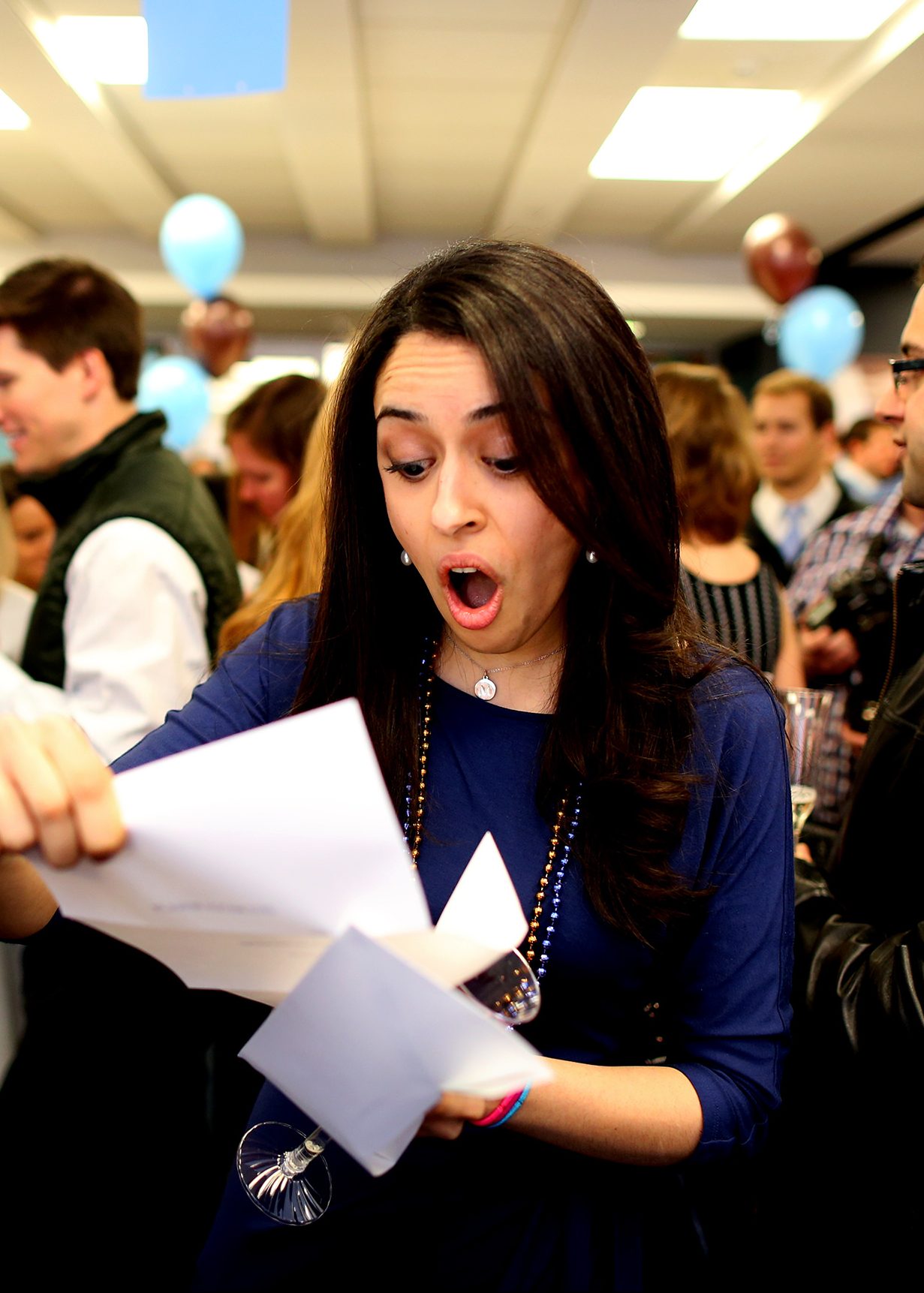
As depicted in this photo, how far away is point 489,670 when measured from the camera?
1104 mm

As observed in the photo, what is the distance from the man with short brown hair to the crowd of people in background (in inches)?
49.9

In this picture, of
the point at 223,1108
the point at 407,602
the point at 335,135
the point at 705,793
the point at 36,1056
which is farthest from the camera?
the point at 335,135

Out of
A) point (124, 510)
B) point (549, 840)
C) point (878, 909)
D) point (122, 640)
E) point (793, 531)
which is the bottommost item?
point (878, 909)

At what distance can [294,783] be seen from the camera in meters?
0.57

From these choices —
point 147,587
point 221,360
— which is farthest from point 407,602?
point 221,360

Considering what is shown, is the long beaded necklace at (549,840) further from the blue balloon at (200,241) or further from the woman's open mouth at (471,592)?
the blue balloon at (200,241)

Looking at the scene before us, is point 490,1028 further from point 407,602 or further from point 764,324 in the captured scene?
point 764,324

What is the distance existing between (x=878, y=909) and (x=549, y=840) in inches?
18.8

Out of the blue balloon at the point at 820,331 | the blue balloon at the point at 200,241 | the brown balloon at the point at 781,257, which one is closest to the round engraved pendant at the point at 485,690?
the blue balloon at the point at 200,241

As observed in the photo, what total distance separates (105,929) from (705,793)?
0.57 meters

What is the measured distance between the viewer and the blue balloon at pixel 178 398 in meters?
6.12

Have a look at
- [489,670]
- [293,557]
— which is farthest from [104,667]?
[489,670]

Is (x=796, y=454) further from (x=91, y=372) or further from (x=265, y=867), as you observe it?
(x=265, y=867)

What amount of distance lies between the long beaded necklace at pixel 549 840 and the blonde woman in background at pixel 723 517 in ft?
4.54
